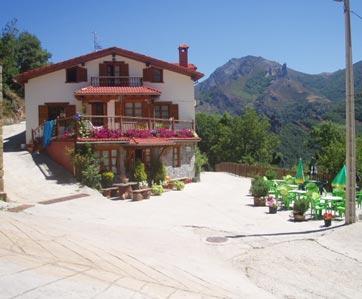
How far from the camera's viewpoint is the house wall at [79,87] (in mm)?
29172

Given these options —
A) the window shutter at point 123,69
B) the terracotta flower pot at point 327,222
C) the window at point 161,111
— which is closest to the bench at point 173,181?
the window at point 161,111

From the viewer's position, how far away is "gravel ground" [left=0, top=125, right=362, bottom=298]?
769 centimetres

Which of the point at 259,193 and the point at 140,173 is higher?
the point at 140,173

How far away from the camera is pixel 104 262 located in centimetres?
891

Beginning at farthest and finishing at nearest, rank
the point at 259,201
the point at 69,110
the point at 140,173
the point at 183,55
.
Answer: the point at 183,55 < the point at 69,110 < the point at 140,173 < the point at 259,201

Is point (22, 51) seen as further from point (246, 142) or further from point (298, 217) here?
point (298, 217)

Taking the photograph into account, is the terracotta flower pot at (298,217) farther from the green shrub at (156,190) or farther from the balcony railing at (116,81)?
the balcony railing at (116,81)

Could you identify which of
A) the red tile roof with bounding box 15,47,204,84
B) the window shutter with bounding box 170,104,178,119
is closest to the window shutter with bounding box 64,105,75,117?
the red tile roof with bounding box 15,47,204,84

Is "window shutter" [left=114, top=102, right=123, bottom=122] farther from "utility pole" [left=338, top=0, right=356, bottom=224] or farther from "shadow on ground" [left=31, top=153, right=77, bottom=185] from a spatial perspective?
"utility pole" [left=338, top=0, right=356, bottom=224]

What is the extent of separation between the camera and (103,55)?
98.0 ft

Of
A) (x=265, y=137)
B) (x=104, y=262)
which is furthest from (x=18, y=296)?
(x=265, y=137)

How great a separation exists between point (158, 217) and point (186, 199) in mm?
4937

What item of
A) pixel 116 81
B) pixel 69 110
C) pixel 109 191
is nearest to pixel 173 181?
pixel 109 191

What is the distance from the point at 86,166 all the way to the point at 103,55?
34.6ft
